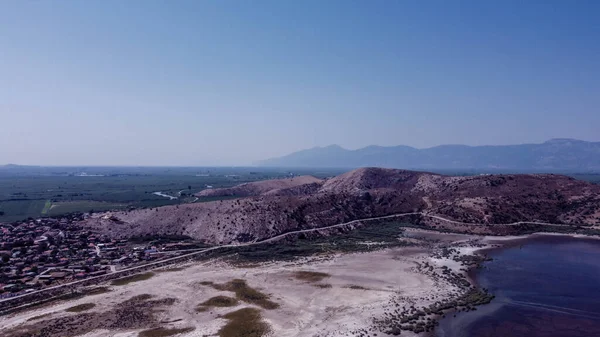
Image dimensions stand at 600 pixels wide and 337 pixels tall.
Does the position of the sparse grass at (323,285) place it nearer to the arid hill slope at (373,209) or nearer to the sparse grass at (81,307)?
the sparse grass at (81,307)

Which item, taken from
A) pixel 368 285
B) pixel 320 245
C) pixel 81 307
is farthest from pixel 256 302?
pixel 320 245

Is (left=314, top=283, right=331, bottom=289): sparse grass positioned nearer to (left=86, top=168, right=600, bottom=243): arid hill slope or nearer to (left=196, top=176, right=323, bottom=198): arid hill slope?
(left=86, top=168, right=600, bottom=243): arid hill slope

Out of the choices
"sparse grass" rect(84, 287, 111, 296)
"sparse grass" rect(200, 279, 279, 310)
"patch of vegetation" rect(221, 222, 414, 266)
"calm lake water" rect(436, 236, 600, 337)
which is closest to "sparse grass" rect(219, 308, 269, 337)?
"sparse grass" rect(200, 279, 279, 310)

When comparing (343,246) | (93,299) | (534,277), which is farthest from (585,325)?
(93,299)

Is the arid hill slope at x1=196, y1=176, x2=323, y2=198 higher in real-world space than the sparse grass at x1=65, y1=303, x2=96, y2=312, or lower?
higher

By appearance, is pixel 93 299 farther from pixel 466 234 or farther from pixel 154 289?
pixel 466 234

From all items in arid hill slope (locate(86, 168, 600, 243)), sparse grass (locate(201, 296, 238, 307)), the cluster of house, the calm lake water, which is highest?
arid hill slope (locate(86, 168, 600, 243))

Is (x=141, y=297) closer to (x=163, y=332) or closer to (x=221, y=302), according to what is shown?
(x=221, y=302)
